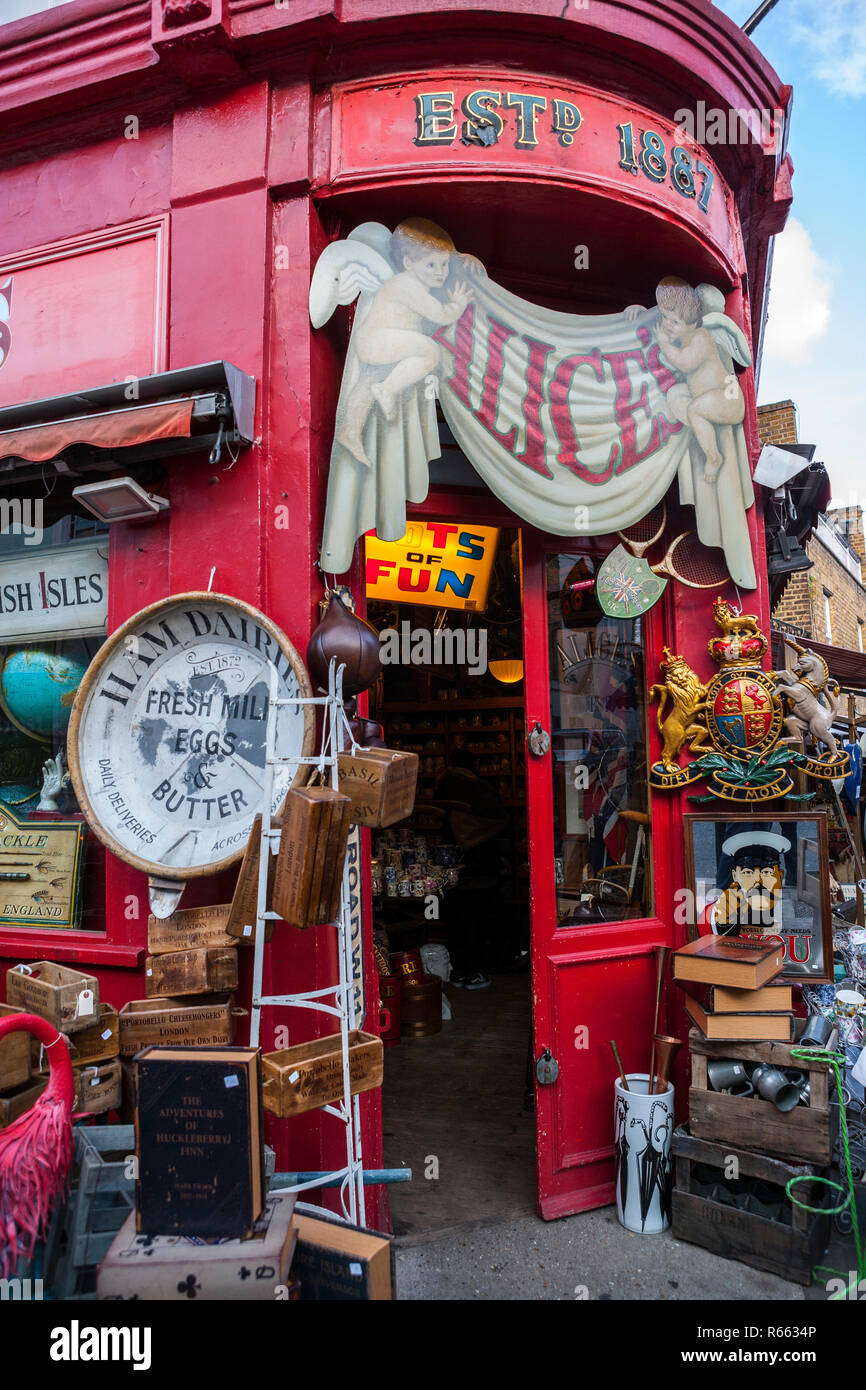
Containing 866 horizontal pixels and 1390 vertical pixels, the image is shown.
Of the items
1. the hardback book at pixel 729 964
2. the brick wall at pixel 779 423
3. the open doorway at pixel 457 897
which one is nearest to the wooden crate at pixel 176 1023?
the open doorway at pixel 457 897

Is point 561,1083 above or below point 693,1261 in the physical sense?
above

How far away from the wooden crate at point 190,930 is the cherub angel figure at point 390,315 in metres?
2.13

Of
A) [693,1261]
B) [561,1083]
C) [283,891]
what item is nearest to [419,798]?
[561,1083]

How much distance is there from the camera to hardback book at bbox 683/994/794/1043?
375 cm

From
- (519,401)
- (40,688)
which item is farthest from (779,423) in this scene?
(40,688)

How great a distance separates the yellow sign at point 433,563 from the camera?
527 cm

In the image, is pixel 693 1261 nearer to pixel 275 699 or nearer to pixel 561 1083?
pixel 561 1083

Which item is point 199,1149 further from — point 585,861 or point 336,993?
point 585,861

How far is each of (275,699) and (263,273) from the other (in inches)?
85.3

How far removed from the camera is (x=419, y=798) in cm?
948

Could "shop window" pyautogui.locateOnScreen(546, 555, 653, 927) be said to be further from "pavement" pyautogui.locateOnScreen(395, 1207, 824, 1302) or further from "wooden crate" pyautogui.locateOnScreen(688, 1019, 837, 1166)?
"pavement" pyautogui.locateOnScreen(395, 1207, 824, 1302)

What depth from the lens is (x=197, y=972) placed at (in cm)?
334

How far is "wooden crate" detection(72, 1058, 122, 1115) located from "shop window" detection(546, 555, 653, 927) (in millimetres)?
2336

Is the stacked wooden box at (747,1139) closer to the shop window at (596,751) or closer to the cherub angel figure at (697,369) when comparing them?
the shop window at (596,751)
